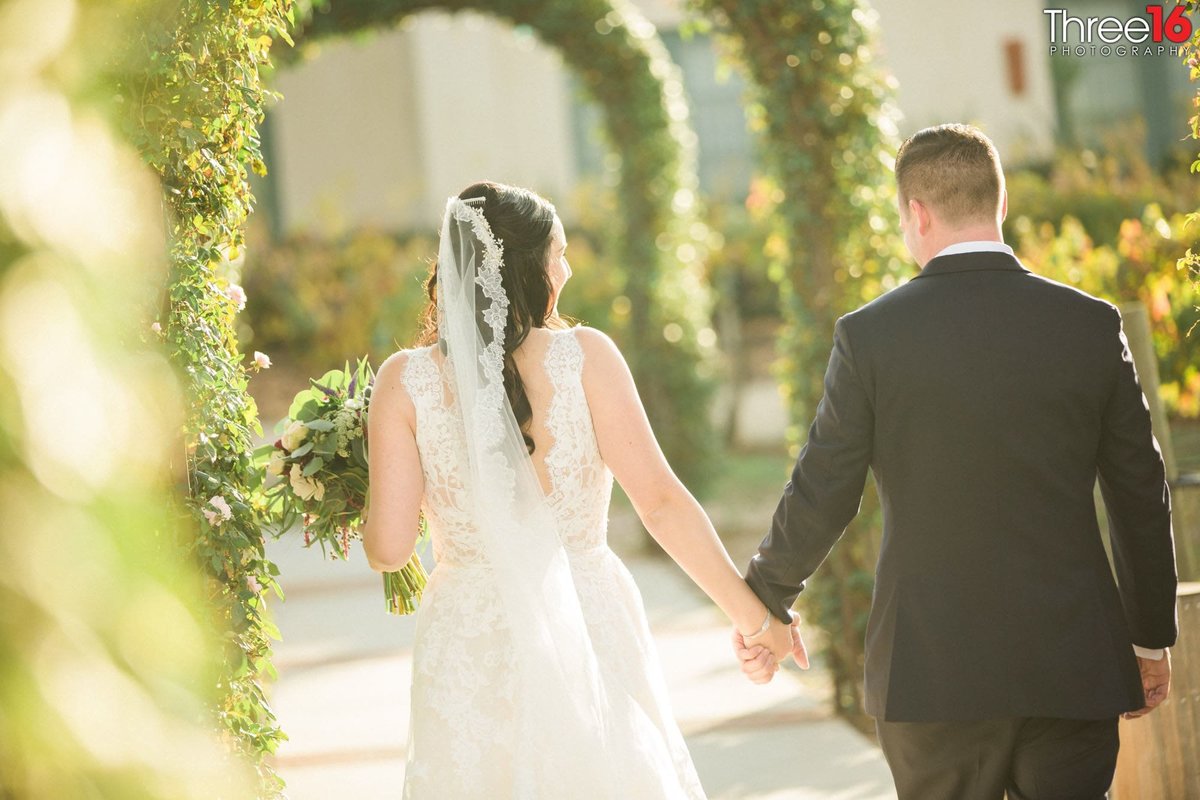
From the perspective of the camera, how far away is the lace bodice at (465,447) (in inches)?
117

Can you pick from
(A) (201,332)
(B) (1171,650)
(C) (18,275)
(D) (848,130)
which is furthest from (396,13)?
(C) (18,275)

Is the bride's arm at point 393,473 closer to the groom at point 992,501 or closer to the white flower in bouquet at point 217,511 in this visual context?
the white flower in bouquet at point 217,511

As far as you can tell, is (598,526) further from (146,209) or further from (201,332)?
(146,209)

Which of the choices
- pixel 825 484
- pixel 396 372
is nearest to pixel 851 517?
pixel 825 484

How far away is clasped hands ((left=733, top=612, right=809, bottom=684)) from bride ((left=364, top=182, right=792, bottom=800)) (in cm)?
18

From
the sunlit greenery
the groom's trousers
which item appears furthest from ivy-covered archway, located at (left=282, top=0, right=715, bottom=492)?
the sunlit greenery

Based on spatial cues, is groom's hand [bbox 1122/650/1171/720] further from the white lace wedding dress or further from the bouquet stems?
the bouquet stems

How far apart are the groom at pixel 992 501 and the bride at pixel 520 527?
20.4 inches

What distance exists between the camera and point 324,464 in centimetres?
342

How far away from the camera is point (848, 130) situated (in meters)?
5.37

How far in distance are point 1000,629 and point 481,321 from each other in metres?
1.30

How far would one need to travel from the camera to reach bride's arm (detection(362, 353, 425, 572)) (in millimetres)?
2969

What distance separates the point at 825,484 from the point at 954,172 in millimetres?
706

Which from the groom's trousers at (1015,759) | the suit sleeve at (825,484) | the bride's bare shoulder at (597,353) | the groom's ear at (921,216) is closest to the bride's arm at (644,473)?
the bride's bare shoulder at (597,353)
